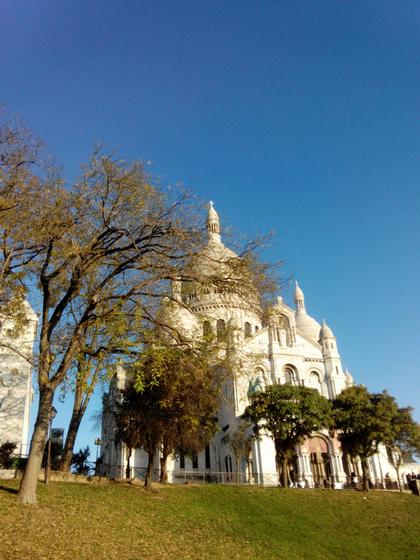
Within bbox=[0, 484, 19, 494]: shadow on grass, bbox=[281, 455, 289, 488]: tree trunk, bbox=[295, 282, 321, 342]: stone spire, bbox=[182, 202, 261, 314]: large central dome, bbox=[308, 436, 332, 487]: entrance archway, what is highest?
bbox=[295, 282, 321, 342]: stone spire

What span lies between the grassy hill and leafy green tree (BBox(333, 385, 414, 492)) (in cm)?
460

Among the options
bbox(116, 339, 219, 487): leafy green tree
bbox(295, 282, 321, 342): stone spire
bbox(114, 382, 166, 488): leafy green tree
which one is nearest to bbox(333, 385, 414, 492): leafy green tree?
bbox(116, 339, 219, 487): leafy green tree

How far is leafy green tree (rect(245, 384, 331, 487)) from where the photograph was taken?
30.3 m

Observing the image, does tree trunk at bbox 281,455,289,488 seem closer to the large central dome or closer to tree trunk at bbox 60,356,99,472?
tree trunk at bbox 60,356,99,472

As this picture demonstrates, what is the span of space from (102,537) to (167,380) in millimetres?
7852

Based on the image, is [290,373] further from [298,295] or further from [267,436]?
[298,295]

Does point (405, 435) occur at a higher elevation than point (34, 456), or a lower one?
higher

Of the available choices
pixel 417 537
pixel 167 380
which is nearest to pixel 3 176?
pixel 167 380

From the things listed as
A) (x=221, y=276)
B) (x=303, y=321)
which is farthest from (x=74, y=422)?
(x=303, y=321)

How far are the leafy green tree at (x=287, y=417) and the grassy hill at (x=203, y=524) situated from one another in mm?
3643

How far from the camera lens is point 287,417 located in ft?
100

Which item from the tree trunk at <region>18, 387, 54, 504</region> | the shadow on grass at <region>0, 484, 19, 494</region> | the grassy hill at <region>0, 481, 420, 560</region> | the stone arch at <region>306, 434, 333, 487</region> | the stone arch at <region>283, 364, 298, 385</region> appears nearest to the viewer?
the grassy hill at <region>0, 481, 420, 560</region>

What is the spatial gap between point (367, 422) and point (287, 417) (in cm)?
536

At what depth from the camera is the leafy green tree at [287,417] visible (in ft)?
99.5
